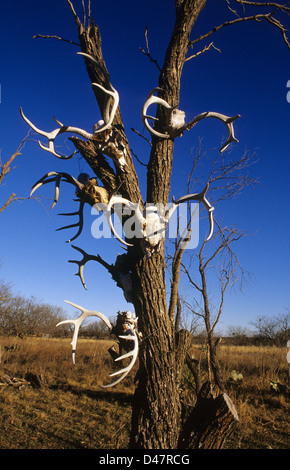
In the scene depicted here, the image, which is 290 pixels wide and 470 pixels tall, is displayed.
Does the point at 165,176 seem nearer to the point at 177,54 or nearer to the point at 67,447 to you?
the point at 177,54

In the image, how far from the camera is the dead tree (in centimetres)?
264

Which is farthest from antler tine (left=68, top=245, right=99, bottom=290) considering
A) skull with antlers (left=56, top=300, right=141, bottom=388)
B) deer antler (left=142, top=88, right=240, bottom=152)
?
deer antler (left=142, top=88, right=240, bottom=152)

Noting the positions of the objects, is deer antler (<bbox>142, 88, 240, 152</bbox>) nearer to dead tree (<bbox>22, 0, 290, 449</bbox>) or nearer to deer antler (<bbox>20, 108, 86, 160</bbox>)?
dead tree (<bbox>22, 0, 290, 449</bbox>)

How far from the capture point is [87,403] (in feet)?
28.6

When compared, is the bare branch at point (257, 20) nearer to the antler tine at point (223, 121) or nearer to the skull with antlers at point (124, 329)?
the antler tine at point (223, 121)

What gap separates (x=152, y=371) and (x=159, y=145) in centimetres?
210

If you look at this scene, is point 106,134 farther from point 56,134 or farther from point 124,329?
point 124,329

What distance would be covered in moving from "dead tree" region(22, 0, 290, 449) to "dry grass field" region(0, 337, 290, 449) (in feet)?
9.37

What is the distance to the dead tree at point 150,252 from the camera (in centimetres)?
264

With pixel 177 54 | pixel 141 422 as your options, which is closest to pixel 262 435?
pixel 141 422

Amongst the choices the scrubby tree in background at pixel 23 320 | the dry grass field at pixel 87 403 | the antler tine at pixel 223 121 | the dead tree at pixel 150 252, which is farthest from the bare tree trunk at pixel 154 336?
the scrubby tree in background at pixel 23 320

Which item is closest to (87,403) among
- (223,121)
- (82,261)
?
(82,261)

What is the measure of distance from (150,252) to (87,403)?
7593mm

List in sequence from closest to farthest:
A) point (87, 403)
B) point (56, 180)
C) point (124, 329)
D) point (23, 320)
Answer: point (124, 329) → point (56, 180) → point (87, 403) → point (23, 320)
